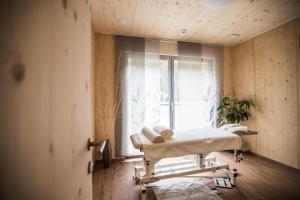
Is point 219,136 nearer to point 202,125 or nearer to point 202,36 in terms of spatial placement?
point 202,125

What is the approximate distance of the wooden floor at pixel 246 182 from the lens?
1812 millimetres

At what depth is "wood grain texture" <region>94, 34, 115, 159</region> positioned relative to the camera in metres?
2.81

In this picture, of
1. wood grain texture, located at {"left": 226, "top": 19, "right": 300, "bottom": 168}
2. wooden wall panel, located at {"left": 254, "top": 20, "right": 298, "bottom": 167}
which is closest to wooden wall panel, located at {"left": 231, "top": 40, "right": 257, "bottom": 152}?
wood grain texture, located at {"left": 226, "top": 19, "right": 300, "bottom": 168}

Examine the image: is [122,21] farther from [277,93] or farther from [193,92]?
[277,93]

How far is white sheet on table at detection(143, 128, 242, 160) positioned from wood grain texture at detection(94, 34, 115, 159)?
1310 millimetres

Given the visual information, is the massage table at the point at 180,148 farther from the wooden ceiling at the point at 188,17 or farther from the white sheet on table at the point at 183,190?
the wooden ceiling at the point at 188,17

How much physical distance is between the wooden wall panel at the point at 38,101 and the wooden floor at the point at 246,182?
1516 millimetres

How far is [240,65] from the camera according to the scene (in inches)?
133

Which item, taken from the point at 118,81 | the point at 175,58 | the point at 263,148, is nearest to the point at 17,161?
the point at 118,81

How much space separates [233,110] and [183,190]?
1.96 metres

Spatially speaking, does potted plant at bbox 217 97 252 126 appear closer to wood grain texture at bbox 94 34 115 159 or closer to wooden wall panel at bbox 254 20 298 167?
wooden wall panel at bbox 254 20 298 167

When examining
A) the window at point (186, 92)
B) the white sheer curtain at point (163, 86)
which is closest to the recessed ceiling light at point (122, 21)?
the white sheer curtain at point (163, 86)

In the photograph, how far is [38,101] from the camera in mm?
397

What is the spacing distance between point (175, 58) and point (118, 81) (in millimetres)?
1301
